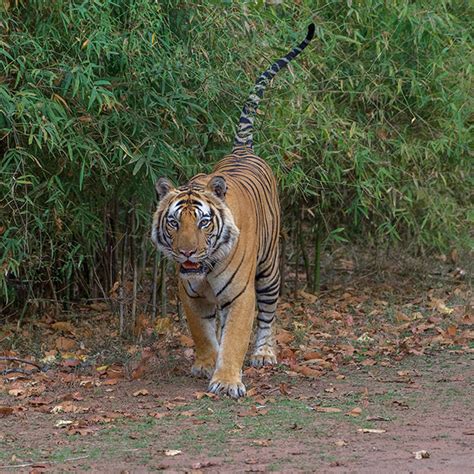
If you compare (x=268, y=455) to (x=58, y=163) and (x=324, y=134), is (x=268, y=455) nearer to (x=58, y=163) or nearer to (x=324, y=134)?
(x=58, y=163)

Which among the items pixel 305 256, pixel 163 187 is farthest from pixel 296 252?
pixel 163 187

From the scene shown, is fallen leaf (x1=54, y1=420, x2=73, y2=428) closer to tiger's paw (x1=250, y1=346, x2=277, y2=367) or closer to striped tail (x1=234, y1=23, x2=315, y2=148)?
tiger's paw (x1=250, y1=346, x2=277, y2=367)

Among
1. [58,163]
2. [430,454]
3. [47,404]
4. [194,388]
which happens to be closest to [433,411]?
[430,454]

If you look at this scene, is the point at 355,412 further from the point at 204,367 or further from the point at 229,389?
the point at 204,367

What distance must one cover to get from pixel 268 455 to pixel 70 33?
2850 millimetres

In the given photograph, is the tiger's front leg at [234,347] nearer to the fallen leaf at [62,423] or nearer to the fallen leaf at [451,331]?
the fallen leaf at [62,423]

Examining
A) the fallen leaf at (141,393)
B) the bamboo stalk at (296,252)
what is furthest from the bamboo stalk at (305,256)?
the fallen leaf at (141,393)

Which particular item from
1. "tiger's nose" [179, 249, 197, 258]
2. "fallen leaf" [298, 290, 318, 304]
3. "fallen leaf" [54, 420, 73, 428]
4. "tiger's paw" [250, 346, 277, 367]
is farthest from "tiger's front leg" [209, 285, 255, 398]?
"fallen leaf" [298, 290, 318, 304]

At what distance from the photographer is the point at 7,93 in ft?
19.6

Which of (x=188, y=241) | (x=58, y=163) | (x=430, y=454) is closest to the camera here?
(x=430, y=454)

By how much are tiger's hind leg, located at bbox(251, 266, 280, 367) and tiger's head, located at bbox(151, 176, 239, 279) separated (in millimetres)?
916

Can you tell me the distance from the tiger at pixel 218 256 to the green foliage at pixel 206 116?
48 centimetres

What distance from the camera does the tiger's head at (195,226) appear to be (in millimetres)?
5676

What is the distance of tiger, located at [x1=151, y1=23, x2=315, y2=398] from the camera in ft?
18.7
